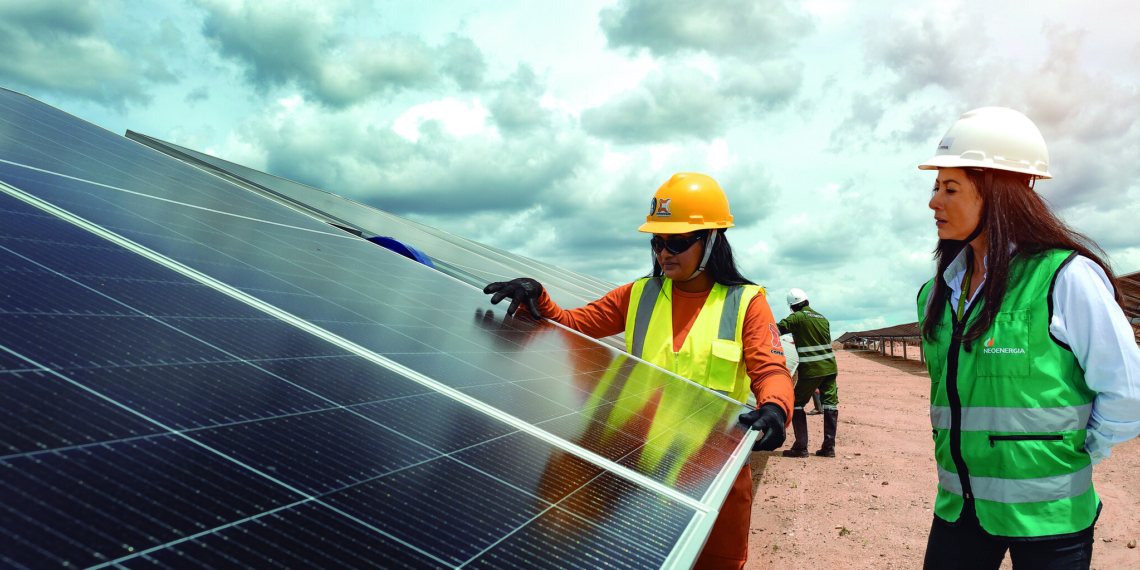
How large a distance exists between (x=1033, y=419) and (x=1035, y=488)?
29 centimetres

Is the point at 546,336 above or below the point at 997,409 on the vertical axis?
below

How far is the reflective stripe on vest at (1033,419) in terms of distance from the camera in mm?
2758

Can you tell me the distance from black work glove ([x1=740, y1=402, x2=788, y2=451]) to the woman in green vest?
29.4 inches

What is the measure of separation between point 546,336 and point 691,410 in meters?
1.30

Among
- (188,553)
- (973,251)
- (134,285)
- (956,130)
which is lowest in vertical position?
(188,553)

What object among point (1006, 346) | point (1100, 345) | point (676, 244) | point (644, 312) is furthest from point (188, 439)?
point (644, 312)

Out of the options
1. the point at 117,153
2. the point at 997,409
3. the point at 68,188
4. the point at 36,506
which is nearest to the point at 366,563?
the point at 36,506

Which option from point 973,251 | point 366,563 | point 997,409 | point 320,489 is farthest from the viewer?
point 973,251

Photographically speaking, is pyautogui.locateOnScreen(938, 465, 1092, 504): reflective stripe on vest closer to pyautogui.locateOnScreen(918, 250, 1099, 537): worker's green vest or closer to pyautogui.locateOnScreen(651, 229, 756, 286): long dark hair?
pyautogui.locateOnScreen(918, 250, 1099, 537): worker's green vest

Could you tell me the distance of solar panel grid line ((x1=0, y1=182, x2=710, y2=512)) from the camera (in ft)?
7.37

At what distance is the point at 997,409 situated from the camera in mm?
2885

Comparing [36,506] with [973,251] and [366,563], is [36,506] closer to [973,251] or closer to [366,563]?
[366,563]

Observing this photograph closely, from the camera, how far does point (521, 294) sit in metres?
4.84

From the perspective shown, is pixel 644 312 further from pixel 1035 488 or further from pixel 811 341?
pixel 811 341
